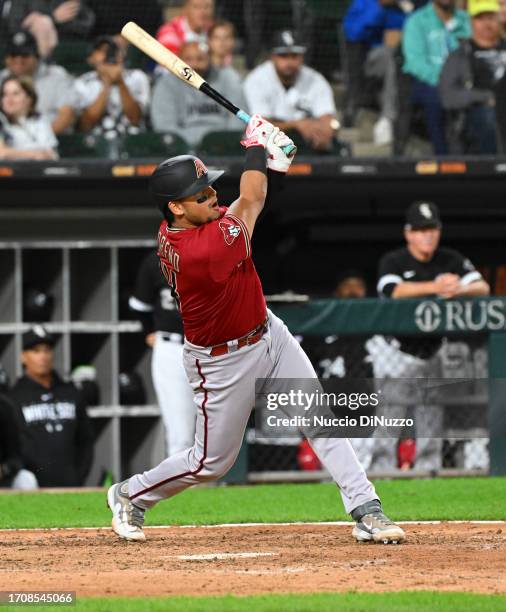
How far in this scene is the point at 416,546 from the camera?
205 inches

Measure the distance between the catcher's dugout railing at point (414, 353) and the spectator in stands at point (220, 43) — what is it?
2575mm

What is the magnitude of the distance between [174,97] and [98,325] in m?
1.75

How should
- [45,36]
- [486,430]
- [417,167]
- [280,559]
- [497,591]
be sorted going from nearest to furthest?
1. [497,591]
2. [280,559]
3. [486,430]
4. [417,167]
5. [45,36]

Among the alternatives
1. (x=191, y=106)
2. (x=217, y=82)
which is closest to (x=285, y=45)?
(x=217, y=82)

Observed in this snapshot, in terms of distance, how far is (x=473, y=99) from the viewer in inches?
388

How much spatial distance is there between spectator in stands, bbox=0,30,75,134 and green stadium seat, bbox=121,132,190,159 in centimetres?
66

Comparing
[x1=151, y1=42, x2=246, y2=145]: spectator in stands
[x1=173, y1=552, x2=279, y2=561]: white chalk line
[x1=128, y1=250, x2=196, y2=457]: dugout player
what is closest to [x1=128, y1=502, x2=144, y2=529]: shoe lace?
[x1=173, y1=552, x2=279, y2=561]: white chalk line

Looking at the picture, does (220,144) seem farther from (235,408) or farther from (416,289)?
(235,408)

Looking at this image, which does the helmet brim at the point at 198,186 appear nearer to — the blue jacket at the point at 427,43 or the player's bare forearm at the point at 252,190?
the player's bare forearm at the point at 252,190

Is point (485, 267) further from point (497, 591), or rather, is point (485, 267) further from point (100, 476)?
point (497, 591)

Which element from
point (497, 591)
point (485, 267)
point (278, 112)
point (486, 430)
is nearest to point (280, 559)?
point (497, 591)

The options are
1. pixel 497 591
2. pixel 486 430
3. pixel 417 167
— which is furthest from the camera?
pixel 417 167

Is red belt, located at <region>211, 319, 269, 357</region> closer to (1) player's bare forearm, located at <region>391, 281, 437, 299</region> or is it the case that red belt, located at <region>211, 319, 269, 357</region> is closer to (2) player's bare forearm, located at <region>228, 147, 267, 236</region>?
(2) player's bare forearm, located at <region>228, 147, 267, 236</region>

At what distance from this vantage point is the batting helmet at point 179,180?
5.00 meters
